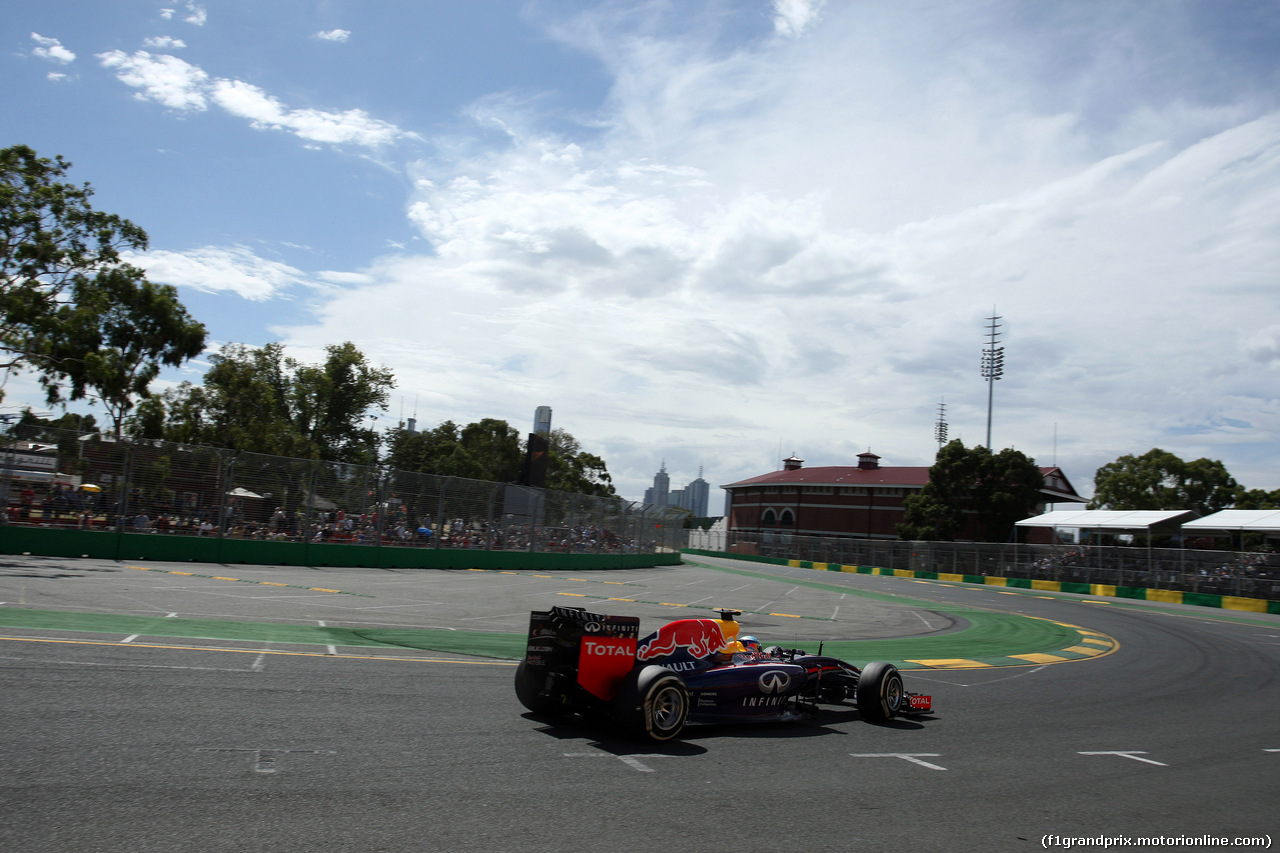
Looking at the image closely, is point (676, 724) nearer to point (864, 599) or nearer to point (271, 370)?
point (864, 599)

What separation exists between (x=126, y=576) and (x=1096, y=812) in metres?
17.4

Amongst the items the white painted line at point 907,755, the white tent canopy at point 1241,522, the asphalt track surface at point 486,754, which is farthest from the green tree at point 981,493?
the white painted line at point 907,755

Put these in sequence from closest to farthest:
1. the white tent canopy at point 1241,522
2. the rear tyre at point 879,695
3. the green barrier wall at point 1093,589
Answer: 1. the rear tyre at point 879,695
2. the green barrier wall at point 1093,589
3. the white tent canopy at point 1241,522

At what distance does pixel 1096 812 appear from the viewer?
5.97 meters

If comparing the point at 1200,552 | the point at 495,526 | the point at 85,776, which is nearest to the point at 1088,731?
the point at 85,776

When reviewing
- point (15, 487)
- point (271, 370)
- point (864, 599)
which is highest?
point (271, 370)

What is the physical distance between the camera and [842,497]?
285 feet

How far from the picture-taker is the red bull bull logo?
7.48 meters

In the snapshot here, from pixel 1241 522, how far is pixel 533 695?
5039 cm

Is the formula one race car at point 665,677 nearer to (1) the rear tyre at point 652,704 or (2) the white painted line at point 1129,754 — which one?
(1) the rear tyre at point 652,704

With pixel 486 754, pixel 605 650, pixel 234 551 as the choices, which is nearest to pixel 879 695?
pixel 605 650

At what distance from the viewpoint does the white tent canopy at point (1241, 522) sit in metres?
43.2

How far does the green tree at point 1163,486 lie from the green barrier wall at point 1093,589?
42.8m

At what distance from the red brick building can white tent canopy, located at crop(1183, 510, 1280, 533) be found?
29297mm
